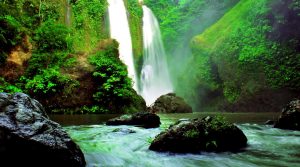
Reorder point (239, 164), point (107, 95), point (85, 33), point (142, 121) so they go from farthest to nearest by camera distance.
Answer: point (85, 33)
point (107, 95)
point (142, 121)
point (239, 164)

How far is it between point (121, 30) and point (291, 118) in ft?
70.2

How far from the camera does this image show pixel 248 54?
22.7 meters

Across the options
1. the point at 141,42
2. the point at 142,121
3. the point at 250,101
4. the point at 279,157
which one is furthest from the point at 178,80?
the point at 279,157

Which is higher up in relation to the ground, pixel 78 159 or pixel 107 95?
pixel 107 95

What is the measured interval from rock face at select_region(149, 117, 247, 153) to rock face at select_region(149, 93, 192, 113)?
15.2m

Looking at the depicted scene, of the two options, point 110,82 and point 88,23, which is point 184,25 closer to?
point 88,23

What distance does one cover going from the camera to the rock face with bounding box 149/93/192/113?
21781 millimetres

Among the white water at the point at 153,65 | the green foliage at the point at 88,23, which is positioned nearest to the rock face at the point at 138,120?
the green foliage at the point at 88,23

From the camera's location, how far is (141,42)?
1265 inches

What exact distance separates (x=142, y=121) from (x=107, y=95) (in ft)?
29.3

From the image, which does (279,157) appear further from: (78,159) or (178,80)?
(178,80)

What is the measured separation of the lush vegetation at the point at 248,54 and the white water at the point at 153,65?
3.94 meters

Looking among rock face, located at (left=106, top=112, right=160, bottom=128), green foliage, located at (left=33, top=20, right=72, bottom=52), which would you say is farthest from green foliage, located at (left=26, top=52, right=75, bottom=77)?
rock face, located at (left=106, top=112, right=160, bottom=128)

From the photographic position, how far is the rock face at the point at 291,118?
9617 millimetres
